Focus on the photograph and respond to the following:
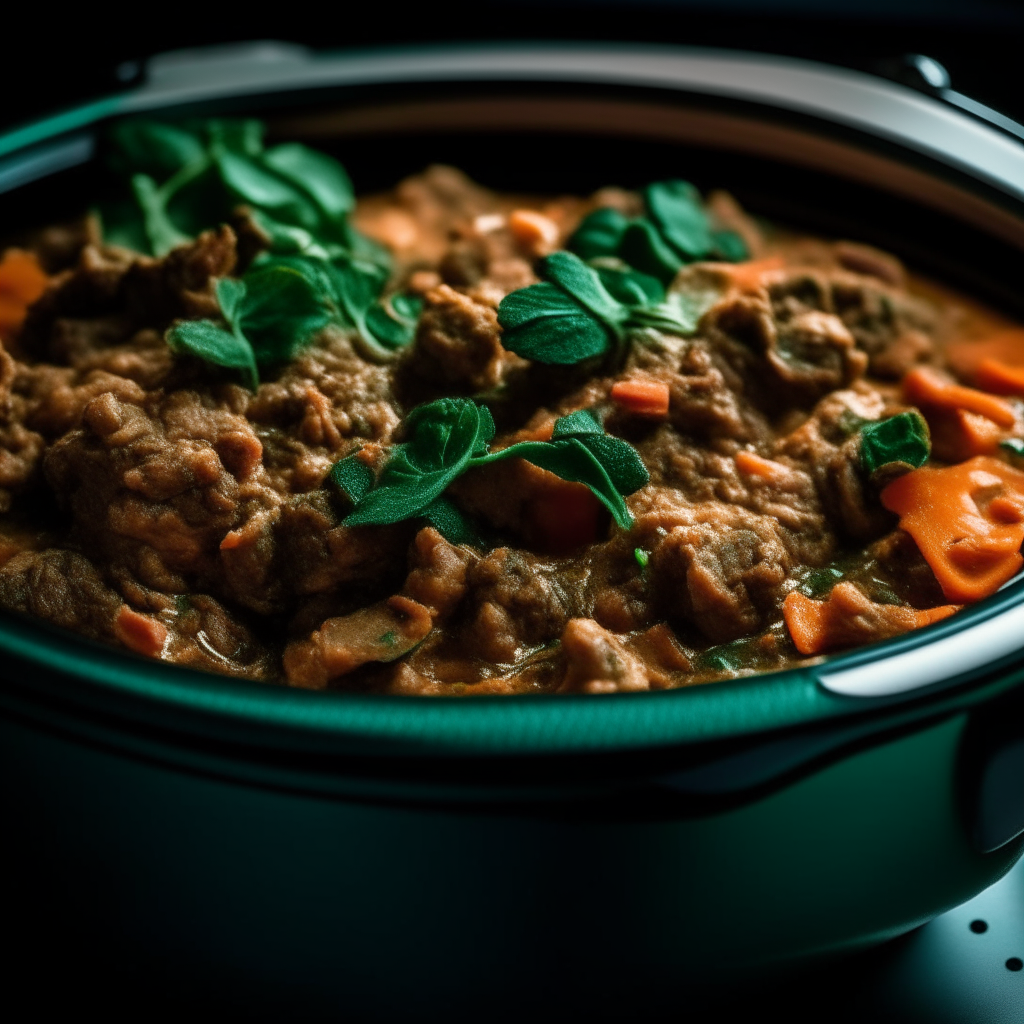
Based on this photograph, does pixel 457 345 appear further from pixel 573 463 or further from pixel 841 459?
pixel 841 459

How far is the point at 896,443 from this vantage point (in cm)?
197

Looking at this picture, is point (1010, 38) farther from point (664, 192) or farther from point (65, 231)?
point (65, 231)

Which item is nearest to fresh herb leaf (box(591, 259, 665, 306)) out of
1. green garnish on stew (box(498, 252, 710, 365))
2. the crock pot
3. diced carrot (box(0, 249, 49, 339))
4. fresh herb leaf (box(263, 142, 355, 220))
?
green garnish on stew (box(498, 252, 710, 365))

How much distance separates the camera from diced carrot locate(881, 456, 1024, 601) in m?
1.84

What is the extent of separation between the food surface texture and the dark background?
2104 mm

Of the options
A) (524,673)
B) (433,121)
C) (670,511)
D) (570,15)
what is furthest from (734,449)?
(570,15)

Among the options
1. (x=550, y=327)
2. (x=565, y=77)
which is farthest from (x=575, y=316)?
(x=565, y=77)

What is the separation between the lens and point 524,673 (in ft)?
5.78

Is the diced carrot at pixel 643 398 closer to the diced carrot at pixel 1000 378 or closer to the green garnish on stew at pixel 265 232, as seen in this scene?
the green garnish on stew at pixel 265 232

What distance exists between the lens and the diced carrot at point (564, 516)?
6.12ft

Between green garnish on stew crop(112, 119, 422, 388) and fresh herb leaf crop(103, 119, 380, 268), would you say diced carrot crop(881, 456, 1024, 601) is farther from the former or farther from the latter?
fresh herb leaf crop(103, 119, 380, 268)

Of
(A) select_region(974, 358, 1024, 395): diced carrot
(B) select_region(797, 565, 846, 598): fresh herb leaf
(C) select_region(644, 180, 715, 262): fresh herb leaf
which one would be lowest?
(B) select_region(797, 565, 846, 598): fresh herb leaf

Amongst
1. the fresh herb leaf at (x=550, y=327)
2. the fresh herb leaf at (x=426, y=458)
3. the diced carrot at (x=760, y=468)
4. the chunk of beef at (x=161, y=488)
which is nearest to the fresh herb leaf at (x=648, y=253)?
the fresh herb leaf at (x=550, y=327)

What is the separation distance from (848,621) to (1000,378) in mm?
743
